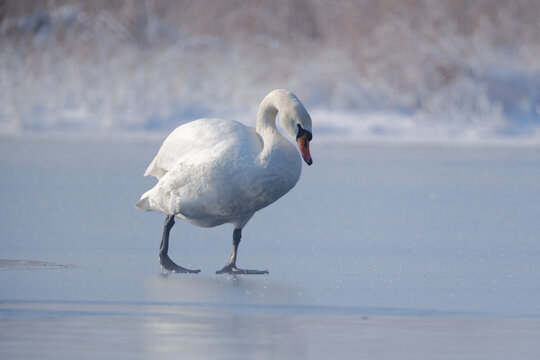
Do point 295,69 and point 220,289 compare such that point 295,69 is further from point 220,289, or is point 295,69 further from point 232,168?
point 220,289

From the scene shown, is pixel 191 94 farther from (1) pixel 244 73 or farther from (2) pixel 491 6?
(2) pixel 491 6

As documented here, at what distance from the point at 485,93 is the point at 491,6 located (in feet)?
20.4

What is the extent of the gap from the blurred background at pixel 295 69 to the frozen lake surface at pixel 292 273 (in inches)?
265

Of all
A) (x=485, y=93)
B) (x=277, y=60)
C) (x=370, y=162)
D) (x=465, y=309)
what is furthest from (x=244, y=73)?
(x=465, y=309)

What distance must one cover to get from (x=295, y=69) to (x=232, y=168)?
1429cm

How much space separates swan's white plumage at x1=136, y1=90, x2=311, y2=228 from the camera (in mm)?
5496

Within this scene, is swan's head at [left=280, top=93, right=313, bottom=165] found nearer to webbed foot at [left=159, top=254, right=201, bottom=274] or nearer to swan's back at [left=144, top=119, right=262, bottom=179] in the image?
swan's back at [left=144, top=119, right=262, bottom=179]

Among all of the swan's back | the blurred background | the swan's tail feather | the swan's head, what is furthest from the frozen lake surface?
the blurred background

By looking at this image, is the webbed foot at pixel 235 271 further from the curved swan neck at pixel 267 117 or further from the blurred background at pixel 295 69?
the blurred background at pixel 295 69

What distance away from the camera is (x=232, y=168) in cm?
552

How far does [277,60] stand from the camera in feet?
69.0

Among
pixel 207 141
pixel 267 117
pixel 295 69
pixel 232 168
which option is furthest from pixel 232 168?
pixel 295 69

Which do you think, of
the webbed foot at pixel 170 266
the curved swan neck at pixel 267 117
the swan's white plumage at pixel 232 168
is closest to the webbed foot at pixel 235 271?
the webbed foot at pixel 170 266

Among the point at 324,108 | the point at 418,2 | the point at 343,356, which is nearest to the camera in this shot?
the point at 343,356
